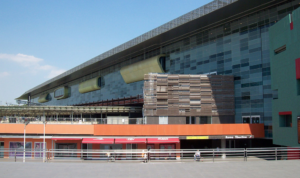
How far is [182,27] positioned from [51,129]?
26635 millimetres

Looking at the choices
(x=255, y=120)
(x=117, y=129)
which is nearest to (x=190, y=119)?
(x=255, y=120)

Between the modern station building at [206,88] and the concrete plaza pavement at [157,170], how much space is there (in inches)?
522

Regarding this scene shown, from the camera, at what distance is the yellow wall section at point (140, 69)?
58.8 metres

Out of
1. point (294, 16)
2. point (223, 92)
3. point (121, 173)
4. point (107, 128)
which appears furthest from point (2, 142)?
point (294, 16)

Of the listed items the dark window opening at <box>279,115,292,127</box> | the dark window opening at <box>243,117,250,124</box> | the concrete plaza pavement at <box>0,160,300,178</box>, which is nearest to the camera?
the concrete plaza pavement at <box>0,160,300,178</box>

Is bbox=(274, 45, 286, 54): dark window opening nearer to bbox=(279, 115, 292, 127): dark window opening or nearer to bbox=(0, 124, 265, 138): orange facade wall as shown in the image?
bbox=(279, 115, 292, 127): dark window opening

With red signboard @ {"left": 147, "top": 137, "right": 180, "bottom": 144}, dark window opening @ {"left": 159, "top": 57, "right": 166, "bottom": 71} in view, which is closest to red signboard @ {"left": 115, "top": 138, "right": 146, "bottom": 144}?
red signboard @ {"left": 147, "top": 137, "right": 180, "bottom": 144}

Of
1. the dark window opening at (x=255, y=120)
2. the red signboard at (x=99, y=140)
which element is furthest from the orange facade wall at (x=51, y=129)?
the dark window opening at (x=255, y=120)

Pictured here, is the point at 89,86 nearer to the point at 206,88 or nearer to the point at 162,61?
the point at 162,61

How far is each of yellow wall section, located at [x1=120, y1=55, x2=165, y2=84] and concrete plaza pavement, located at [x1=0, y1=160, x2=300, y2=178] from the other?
40424 millimetres

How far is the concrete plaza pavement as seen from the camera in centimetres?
1620

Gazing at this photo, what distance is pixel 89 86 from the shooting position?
90625 millimetres

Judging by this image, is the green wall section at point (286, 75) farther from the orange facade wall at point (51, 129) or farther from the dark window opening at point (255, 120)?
the orange facade wall at point (51, 129)

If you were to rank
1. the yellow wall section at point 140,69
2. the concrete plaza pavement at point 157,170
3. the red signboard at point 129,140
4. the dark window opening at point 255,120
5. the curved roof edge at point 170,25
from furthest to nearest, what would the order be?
the yellow wall section at point 140,69, the curved roof edge at point 170,25, the dark window opening at point 255,120, the red signboard at point 129,140, the concrete plaza pavement at point 157,170
